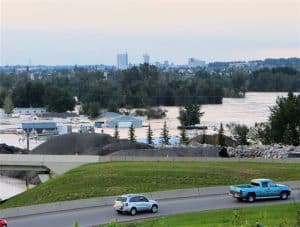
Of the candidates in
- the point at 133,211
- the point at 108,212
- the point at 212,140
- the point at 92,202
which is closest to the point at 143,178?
the point at 92,202

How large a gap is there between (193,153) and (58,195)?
20423 millimetres

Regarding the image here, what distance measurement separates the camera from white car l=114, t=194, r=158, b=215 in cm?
2419

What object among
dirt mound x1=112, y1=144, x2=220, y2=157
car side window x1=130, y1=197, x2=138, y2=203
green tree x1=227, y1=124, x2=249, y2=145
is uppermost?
car side window x1=130, y1=197, x2=138, y2=203

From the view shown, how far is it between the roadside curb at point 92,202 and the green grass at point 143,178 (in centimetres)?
166

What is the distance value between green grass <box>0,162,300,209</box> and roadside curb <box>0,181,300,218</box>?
1.66 m

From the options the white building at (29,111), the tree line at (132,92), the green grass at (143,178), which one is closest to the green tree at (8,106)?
the tree line at (132,92)

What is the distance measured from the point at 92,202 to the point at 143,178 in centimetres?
556

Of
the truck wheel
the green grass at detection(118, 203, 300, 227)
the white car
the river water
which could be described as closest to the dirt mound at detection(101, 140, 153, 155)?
the river water

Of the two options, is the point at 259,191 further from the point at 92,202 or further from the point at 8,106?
the point at 8,106

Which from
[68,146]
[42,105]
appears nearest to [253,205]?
[68,146]

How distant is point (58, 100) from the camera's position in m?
128

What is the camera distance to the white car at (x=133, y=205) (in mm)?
24188

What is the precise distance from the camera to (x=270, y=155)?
50438mm

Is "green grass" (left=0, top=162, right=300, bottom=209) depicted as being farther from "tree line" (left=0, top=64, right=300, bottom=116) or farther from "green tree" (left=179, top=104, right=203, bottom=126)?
"tree line" (left=0, top=64, right=300, bottom=116)
